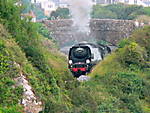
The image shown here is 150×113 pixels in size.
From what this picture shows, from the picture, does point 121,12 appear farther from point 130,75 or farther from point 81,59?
point 130,75

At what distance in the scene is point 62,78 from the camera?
71.1 feet

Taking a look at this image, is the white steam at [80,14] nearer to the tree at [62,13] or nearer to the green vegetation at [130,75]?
the green vegetation at [130,75]

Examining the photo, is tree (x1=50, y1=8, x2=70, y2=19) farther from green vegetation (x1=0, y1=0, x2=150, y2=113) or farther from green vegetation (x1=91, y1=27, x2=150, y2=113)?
green vegetation (x1=0, y1=0, x2=150, y2=113)

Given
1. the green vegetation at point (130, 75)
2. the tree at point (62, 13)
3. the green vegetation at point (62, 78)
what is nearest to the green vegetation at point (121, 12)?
the tree at point (62, 13)

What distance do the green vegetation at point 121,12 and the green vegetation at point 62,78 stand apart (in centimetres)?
3645

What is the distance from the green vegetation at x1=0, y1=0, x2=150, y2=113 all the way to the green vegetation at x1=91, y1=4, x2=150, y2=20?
120ft

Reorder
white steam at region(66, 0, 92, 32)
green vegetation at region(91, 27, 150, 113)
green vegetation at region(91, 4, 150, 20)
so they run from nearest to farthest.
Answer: green vegetation at region(91, 27, 150, 113)
white steam at region(66, 0, 92, 32)
green vegetation at region(91, 4, 150, 20)

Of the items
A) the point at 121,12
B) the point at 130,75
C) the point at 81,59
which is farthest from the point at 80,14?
the point at 130,75

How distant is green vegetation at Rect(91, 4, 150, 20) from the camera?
6828 centimetres

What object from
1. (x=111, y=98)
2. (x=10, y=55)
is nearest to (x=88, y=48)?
(x=111, y=98)

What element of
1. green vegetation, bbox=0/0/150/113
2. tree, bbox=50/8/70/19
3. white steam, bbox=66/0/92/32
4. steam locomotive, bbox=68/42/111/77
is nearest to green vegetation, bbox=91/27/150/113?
green vegetation, bbox=0/0/150/113

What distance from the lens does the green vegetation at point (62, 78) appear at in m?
15.5

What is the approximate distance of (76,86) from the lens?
68.8ft

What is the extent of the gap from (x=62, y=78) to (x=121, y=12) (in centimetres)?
5350
